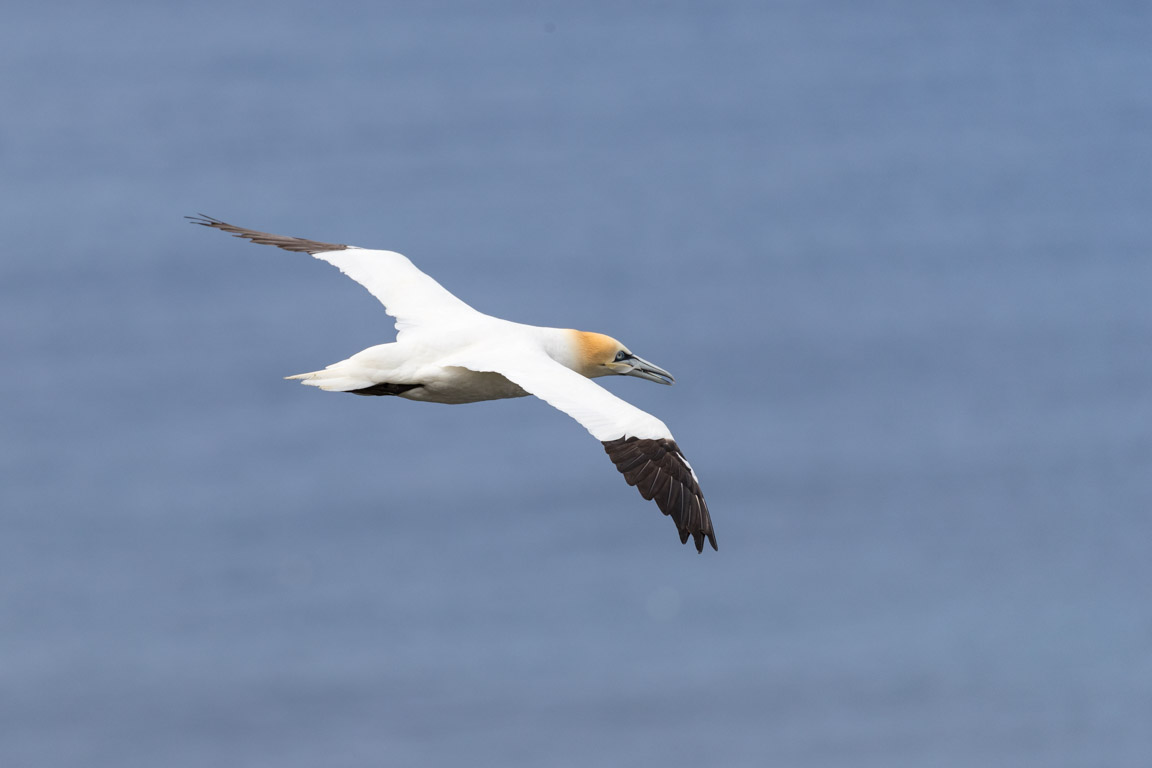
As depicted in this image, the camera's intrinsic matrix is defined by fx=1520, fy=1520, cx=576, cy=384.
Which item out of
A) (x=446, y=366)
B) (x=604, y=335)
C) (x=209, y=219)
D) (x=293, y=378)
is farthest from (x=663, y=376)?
(x=209, y=219)

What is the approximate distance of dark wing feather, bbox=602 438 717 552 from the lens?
1723cm

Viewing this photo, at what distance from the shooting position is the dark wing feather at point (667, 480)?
679 inches

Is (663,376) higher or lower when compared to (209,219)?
lower

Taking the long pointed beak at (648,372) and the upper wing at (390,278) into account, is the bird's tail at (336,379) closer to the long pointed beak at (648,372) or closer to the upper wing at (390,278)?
the upper wing at (390,278)

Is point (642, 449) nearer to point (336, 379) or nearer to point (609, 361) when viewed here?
point (336, 379)

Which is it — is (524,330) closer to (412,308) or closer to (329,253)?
(412,308)

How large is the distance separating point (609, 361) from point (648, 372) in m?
0.67

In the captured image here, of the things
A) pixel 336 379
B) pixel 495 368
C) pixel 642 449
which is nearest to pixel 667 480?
pixel 642 449

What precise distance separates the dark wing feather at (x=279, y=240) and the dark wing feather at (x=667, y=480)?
8300 mm

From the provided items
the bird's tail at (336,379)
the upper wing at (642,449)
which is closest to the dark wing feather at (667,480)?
the upper wing at (642,449)

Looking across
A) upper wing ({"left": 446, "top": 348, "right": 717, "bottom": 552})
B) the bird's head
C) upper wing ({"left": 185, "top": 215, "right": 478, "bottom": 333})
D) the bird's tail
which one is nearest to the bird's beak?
the bird's head

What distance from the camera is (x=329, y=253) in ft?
78.1

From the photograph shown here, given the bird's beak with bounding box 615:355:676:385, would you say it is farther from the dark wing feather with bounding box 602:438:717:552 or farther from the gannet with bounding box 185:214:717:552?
the dark wing feather with bounding box 602:438:717:552

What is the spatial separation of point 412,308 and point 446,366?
2639 millimetres
